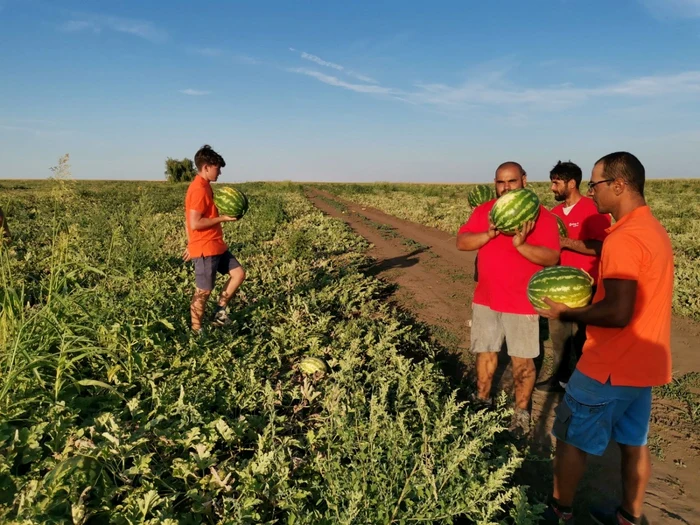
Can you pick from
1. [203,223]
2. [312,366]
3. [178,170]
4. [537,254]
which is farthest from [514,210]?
[178,170]

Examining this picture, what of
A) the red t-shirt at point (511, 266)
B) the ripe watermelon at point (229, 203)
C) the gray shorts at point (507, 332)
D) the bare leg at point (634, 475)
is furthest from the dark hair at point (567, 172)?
the ripe watermelon at point (229, 203)

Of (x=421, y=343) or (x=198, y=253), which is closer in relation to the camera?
(x=198, y=253)

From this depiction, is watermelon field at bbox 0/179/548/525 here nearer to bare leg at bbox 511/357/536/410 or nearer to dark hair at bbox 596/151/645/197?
bare leg at bbox 511/357/536/410

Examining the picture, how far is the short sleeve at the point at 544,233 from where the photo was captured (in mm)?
3412

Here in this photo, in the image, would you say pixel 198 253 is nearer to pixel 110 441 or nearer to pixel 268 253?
pixel 110 441

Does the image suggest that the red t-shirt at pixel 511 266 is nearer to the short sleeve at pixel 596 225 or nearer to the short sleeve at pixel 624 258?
the short sleeve at pixel 596 225

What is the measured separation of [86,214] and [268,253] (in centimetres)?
371

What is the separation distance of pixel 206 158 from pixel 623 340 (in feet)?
13.0

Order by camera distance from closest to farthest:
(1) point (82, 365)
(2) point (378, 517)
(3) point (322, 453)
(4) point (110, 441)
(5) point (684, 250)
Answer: (2) point (378, 517) → (4) point (110, 441) → (3) point (322, 453) → (1) point (82, 365) → (5) point (684, 250)

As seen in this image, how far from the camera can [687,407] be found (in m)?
4.07

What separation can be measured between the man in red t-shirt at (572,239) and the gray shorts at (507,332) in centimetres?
70

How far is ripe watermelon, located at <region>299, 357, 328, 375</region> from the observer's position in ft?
12.4

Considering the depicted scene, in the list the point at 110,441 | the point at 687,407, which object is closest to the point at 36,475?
the point at 110,441

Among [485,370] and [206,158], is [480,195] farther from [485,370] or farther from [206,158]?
[206,158]
